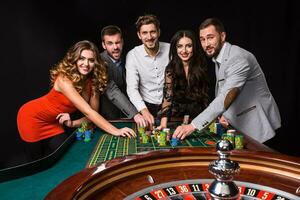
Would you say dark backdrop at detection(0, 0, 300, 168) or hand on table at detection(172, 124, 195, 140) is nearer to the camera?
hand on table at detection(172, 124, 195, 140)

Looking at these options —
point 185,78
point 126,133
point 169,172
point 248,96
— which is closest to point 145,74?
point 185,78

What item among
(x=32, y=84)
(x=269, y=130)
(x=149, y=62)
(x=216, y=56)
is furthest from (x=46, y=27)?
(x=269, y=130)

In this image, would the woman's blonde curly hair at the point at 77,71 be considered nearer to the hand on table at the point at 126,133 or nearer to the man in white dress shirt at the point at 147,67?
the man in white dress shirt at the point at 147,67

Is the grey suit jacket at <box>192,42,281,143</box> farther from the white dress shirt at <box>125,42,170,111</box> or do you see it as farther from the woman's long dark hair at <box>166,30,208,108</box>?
the white dress shirt at <box>125,42,170,111</box>

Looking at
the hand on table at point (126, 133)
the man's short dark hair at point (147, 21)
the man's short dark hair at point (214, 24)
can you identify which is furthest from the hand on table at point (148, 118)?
the man's short dark hair at point (214, 24)

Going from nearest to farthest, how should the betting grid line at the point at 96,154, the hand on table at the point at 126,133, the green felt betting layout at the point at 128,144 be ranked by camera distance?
the betting grid line at the point at 96,154, the green felt betting layout at the point at 128,144, the hand on table at the point at 126,133

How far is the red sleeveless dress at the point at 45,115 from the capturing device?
114 inches

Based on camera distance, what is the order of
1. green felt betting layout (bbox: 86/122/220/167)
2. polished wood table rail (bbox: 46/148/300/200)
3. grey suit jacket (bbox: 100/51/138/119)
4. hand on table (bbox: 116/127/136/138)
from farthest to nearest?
grey suit jacket (bbox: 100/51/138/119) → hand on table (bbox: 116/127/136/138) → green felt betting layout (bbox: 86/122/220/167) → polished wood table rail (bbox: 46/148/300/200)

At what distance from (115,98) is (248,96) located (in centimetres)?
118

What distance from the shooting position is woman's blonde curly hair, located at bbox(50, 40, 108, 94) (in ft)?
8.93

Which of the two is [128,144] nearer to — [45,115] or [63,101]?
[63,101]

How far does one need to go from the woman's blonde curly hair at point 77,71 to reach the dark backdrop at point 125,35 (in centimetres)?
37

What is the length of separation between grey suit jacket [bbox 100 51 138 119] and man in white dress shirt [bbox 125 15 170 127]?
0.08 metres

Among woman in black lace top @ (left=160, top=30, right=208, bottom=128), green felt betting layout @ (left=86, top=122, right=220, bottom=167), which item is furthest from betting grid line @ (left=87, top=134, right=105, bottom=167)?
woman in black lace top @ (left=160, top=30, right=208, bottom=128)
